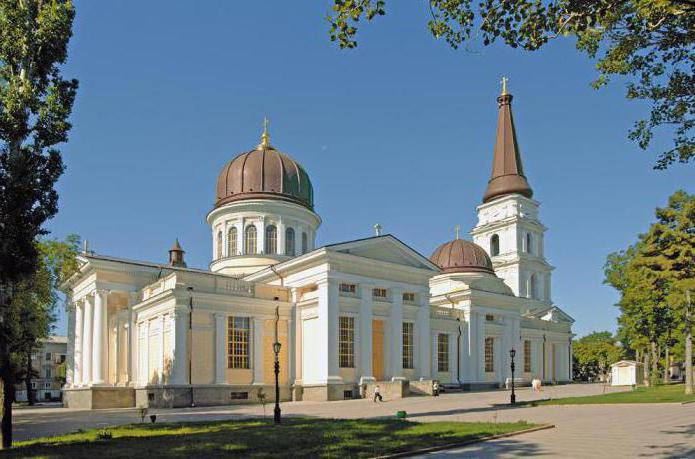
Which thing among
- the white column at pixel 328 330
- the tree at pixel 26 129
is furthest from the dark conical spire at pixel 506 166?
the tree at pixel 26 129

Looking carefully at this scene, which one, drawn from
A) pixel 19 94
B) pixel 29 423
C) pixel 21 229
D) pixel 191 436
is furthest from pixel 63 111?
pixel 29 423

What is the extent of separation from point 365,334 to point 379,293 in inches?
132

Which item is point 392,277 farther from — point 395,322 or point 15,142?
point 15,142

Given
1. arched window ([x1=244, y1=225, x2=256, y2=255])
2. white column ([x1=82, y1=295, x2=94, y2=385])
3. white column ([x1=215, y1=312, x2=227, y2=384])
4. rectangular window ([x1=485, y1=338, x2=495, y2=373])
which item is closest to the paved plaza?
white column ([x1=215, y1=312, x2=227, y2=384])

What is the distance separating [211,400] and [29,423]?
34.2ft

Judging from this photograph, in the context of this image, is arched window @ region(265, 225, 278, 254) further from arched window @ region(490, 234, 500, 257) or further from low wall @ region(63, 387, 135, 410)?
arched window @ region(490, 234, 500, 257)

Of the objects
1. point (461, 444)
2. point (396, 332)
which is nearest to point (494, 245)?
point (396, 332)

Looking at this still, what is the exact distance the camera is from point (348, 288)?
1559 inches

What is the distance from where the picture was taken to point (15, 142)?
18.5 meters

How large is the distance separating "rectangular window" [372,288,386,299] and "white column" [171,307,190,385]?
12440 mm

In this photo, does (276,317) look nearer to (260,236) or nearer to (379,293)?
(379,293)

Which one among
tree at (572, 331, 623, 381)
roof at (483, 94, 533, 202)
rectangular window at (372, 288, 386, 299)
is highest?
roof at (483, 94, 533, 202)

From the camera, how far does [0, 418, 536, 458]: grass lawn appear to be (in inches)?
569

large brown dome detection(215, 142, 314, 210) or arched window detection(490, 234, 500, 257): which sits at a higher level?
large brown dome detection(215, 142, 314, 210)
